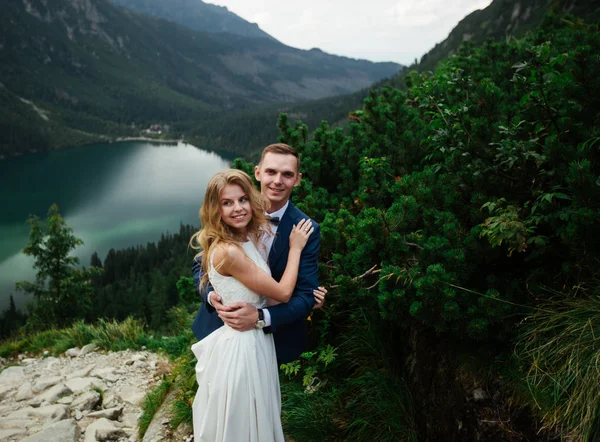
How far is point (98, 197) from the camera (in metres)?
90.0

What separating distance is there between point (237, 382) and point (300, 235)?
1012 mm

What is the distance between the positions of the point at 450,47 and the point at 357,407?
493 ft

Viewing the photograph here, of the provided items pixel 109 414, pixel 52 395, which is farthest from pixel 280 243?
pixel 52 395

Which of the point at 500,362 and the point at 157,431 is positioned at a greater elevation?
the point at 500,362

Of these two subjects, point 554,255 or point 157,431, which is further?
point 157,431

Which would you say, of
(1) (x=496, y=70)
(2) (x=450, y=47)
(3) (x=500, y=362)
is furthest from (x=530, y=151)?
(2) (x=450, y=47)

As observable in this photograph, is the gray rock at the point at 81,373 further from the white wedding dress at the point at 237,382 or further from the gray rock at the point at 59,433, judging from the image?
the white wedding dress at the point at 237,382

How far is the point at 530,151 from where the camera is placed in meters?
2.71

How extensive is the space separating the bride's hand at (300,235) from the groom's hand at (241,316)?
0.51m

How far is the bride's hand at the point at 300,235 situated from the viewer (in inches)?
109

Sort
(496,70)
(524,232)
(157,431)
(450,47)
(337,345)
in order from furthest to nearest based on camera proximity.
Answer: (450,47)
(496,70)
(157,431)
(337,345)
(524,232)

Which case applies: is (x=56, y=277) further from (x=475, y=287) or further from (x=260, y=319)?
(x=475, y=287)

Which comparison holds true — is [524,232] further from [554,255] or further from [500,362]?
[500,362]

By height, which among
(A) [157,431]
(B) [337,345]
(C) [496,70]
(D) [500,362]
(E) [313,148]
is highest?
(C) [496,70]
